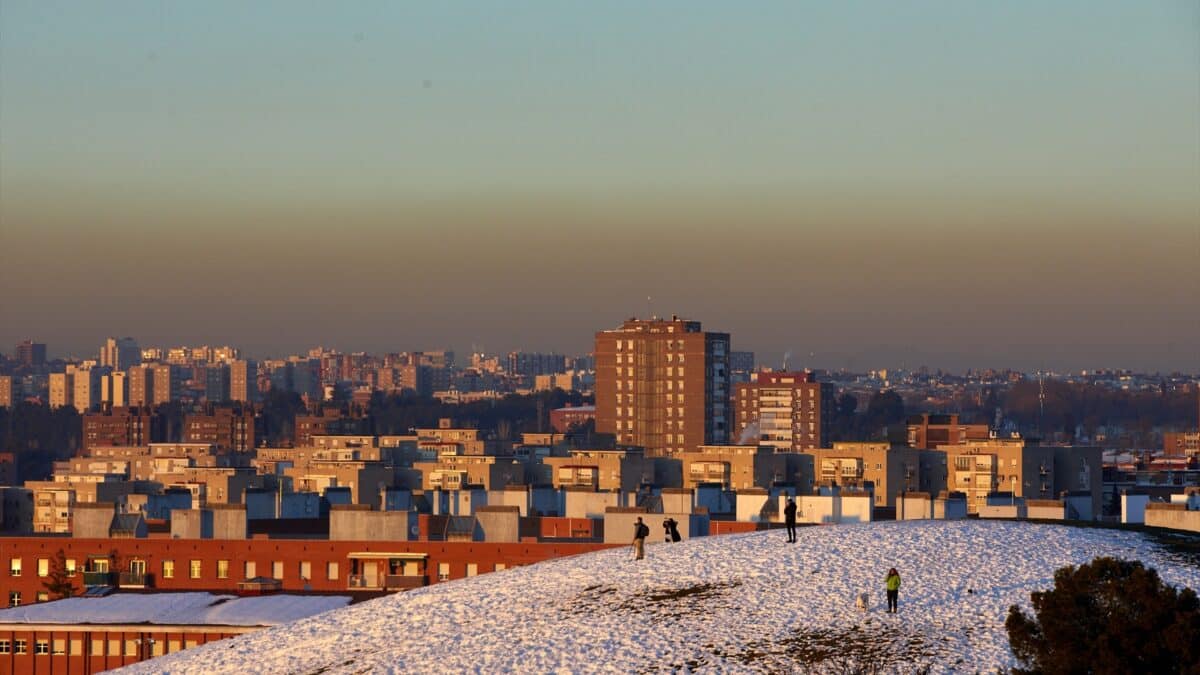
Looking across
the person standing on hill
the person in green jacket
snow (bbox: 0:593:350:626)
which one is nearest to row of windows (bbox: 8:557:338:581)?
snow (bbox: 0:593:350:626)

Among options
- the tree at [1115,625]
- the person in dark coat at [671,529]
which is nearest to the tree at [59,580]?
the person in dark coat at [671,529]

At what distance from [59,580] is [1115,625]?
194ft

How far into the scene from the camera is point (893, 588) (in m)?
59.8

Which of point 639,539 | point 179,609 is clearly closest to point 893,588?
point 639,539

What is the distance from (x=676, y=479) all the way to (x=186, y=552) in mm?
83657

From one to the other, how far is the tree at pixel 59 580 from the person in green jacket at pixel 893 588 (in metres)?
40.9

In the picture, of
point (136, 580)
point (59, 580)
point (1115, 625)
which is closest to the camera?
point (1115, 625)

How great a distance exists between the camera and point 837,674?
180ft

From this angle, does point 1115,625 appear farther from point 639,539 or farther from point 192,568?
point 192,568

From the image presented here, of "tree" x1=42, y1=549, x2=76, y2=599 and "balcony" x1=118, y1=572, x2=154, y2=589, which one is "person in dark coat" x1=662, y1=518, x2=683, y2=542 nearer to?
"balcony" x1=118, y1=572, x2=154, y2=589

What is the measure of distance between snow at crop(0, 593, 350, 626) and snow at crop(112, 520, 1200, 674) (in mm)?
8267

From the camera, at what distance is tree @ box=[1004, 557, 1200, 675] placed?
144ft

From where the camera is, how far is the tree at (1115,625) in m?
44.0

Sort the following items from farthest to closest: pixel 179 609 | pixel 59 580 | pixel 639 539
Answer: pixel 59 580
pixel 179 609
pixel 639 539
